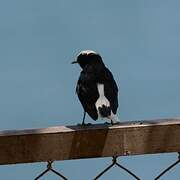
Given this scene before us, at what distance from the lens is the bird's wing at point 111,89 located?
2840 mm

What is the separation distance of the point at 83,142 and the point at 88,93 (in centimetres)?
190

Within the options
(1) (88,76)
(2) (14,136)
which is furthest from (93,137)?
(1) (88,76)

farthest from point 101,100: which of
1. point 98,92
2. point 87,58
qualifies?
point 87,58

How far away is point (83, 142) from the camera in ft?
3.77

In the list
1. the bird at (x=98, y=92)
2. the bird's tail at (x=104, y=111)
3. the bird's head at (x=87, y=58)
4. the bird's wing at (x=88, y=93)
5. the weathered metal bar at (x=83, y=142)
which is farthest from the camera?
the bird's head at (x=87, y=58)

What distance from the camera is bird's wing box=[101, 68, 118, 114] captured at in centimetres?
284

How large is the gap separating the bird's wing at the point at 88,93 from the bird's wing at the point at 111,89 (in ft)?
0.19

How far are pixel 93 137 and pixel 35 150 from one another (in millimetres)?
117

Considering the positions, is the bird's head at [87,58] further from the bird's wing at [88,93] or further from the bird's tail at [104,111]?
the bird's tail at [104,111]

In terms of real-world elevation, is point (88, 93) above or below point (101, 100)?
above

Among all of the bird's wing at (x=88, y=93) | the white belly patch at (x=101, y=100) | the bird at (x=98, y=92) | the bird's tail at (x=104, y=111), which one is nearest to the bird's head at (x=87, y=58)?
the bird at (x=98, y=92)

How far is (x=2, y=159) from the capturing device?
3.73 ft

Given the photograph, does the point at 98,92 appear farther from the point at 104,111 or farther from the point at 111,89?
the point at 104,111

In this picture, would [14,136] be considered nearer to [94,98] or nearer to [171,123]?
[171,123]
